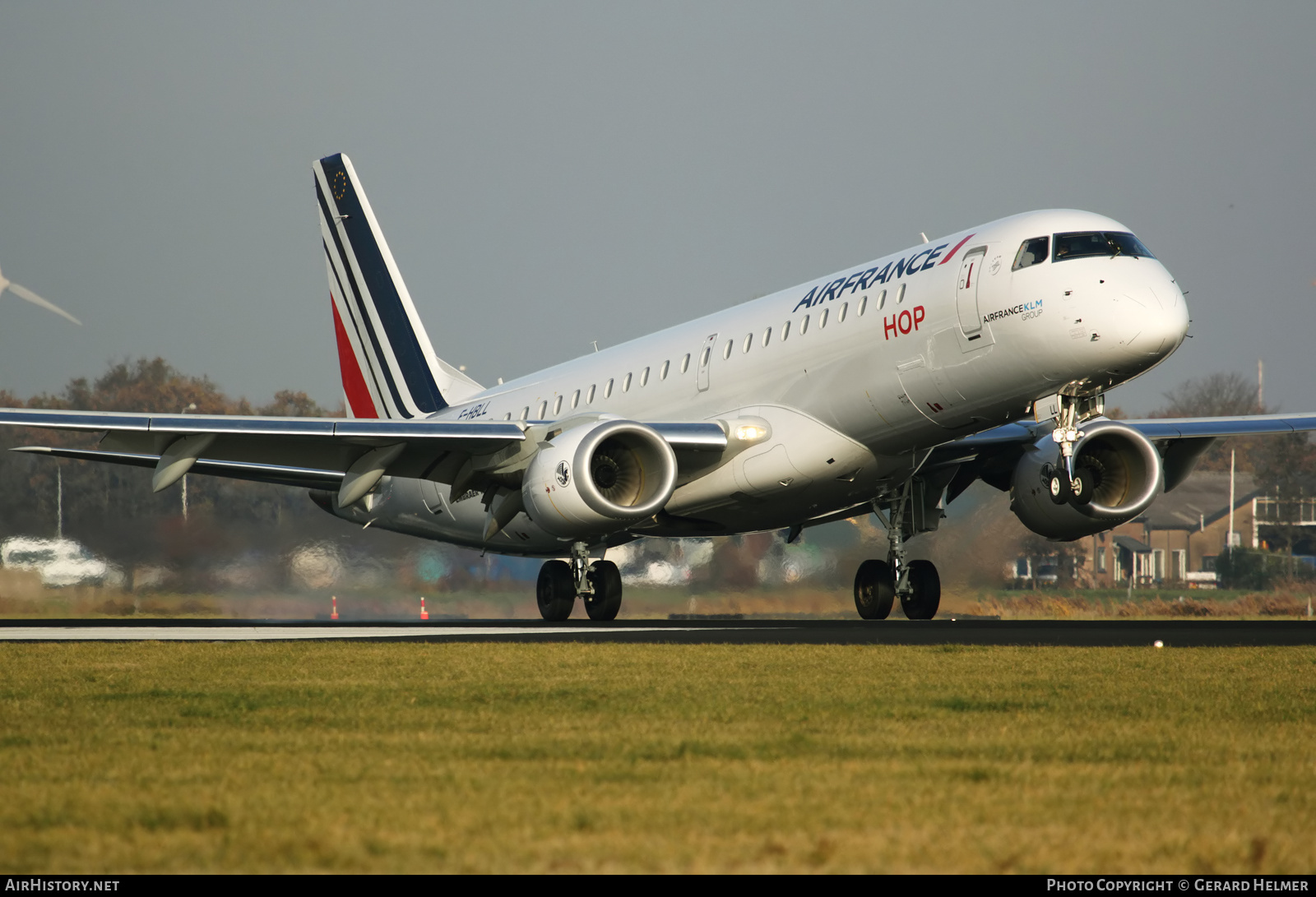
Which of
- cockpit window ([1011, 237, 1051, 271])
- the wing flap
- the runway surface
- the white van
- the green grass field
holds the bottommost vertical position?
the runway surface

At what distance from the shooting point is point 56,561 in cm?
3222

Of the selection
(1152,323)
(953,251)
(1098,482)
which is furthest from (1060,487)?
(1098,482)

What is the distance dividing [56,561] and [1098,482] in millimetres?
21245

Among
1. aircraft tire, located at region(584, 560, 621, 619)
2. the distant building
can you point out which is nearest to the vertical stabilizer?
aircraft tire, located at region(584, 560, 621, 619)

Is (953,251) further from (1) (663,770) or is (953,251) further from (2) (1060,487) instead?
(1) (663,770)

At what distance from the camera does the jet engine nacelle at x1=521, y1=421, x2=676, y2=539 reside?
2209 cm

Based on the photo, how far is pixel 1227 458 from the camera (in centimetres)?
7944

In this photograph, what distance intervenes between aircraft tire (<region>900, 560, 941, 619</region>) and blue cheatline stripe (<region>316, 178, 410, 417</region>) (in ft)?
41.2

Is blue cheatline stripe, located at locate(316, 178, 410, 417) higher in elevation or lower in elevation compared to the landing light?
higher

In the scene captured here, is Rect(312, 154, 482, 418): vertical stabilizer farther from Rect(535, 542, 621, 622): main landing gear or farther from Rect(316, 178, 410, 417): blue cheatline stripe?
Rect(535, 542, 621, 622): main landing gear

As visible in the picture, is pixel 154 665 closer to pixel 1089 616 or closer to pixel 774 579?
pixel 774 579

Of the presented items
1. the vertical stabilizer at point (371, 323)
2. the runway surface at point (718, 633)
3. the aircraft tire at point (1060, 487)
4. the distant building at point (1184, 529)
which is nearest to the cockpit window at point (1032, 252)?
the aircraft tire at point (1060, 487)

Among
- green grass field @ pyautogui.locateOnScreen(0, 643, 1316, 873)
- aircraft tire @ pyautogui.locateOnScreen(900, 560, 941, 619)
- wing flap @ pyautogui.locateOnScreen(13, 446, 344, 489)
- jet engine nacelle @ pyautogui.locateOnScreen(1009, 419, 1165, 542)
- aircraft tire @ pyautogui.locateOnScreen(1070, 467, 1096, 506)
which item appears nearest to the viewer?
green grass field @ pyautogui.locateOnScreen(0, 643, 1316, 873)

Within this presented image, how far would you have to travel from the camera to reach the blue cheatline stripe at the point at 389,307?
33.8 m
